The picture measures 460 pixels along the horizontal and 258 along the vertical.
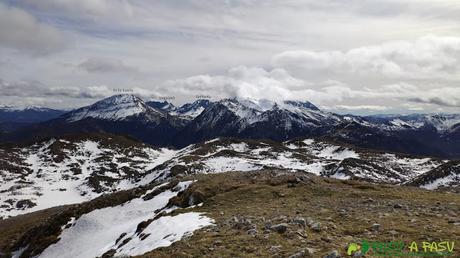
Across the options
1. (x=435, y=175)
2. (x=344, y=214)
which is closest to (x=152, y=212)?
(x=344, y=214)

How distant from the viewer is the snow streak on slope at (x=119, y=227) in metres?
30.5

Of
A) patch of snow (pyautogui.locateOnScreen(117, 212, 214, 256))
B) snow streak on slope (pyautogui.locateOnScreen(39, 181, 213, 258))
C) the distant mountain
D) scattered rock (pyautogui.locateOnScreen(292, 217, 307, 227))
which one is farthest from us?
the distant mountain

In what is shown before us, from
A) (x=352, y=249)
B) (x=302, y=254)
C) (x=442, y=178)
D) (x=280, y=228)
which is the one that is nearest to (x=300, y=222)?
(x=280, y=228)

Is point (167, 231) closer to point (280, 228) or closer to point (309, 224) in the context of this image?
point (280, 228)

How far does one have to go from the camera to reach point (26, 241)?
198 feet

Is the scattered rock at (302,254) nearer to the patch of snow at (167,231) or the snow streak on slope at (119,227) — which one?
the patch of snow at (167,231)

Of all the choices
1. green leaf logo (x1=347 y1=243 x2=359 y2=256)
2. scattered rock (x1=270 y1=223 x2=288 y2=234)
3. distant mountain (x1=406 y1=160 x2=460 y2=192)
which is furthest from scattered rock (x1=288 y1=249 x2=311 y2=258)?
distant mountain (x1=406 y1=160 x2=460 y2=192)

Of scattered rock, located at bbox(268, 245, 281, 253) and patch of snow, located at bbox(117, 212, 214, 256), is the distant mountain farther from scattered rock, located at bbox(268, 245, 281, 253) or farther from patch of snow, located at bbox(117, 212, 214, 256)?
scattered rock, located at bbox(268, 245, 281, 253)

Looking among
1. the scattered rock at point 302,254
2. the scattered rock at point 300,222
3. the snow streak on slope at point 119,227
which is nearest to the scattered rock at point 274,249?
the scattered rock at point 302,254

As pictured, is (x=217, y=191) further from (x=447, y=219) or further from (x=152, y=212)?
(x=447, y=219)

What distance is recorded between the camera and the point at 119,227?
156 feet

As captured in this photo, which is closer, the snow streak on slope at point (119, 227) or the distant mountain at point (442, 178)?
the snow streak on slope at point (119, 227)

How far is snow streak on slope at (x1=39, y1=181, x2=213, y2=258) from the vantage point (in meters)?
30.5

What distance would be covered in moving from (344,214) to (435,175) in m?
156
